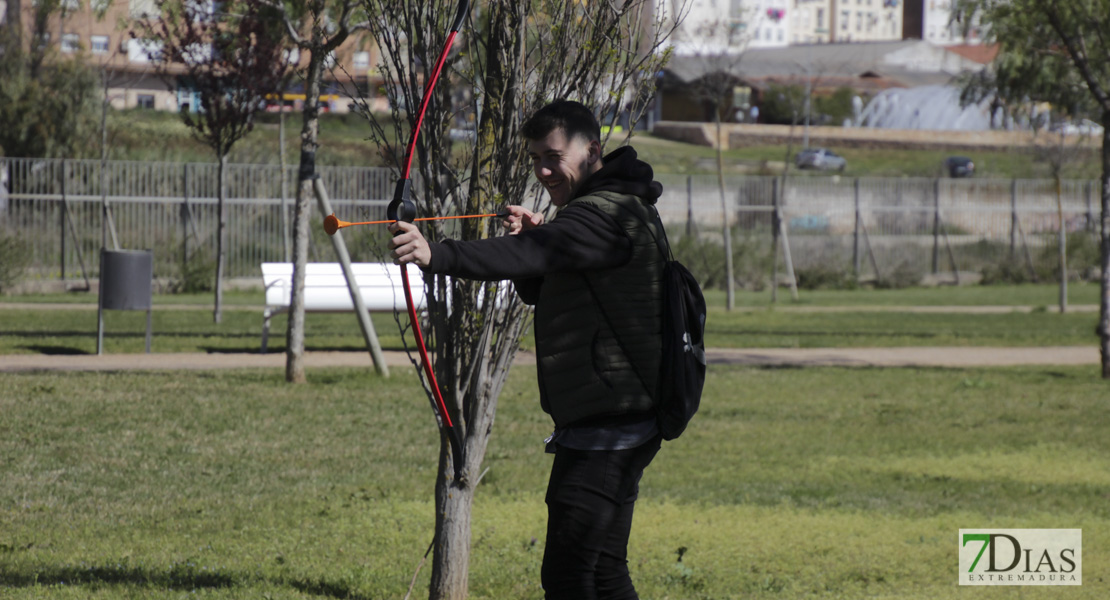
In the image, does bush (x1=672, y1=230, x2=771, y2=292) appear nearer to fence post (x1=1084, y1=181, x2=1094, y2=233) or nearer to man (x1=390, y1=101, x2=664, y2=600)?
fence post (x1=1084, y1=181, x2=1094, y2=233)

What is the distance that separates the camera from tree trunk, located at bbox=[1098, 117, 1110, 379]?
12445 millimetres

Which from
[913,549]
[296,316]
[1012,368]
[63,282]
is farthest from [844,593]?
[63,282]

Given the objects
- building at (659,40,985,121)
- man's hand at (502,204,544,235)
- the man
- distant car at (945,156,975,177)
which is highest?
building at (659,40,985,121)

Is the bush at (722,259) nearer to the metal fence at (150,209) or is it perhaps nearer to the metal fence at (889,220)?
the metal fence at (889,220)

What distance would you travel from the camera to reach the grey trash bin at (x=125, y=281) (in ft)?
42.1

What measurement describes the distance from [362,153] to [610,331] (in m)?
34.4

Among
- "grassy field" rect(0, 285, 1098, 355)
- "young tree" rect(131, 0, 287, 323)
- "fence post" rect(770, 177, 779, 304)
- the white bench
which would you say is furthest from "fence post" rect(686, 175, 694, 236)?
the white bench

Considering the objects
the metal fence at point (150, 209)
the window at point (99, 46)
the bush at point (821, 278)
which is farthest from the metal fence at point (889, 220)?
the window at point (99, 46)

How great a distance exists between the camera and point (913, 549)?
6266mm

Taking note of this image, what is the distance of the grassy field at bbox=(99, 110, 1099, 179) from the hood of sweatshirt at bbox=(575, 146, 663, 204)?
54.2ft

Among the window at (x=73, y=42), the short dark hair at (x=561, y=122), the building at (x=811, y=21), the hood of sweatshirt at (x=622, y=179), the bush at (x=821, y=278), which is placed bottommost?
the bush at (x=821, y=278)

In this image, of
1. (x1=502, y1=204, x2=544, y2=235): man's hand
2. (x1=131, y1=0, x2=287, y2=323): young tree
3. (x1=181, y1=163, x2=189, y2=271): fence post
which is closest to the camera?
(x1=502, y1=204, x2=544, y2=235): man's hand

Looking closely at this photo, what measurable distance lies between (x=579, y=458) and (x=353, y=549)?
2.93m

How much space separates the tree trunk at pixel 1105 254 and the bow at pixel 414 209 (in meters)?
9.64
